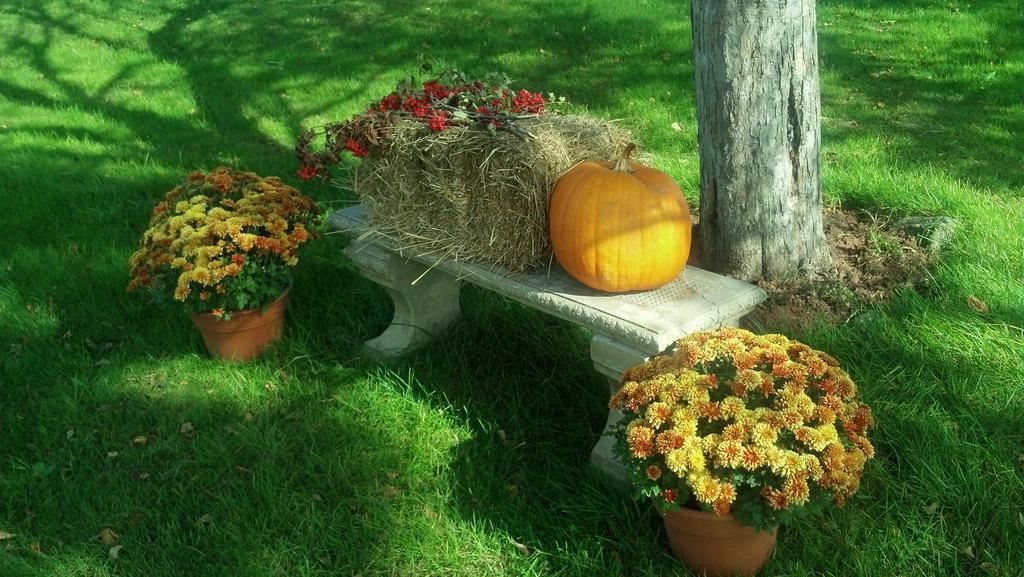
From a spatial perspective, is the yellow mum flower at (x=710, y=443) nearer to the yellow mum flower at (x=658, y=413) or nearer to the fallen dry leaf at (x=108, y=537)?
the yellow mum flower at (x=658, y=413)

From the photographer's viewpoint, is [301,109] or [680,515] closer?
[680,515]

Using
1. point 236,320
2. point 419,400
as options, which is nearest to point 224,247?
point 236,320

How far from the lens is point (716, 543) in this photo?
8.84ft

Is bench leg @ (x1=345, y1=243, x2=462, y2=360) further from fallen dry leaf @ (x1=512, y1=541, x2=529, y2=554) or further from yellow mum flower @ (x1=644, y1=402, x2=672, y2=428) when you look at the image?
yellow mum flower @ (x1=644, y1=402, x2=672, y2=428)

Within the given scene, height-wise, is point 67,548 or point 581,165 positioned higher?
point 581,165

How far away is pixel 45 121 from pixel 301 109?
2.10 metres

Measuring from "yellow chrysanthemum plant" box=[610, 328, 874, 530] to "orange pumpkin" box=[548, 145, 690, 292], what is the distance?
380mm

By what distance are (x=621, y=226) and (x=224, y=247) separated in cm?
194

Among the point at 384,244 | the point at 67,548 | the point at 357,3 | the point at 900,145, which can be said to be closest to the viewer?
the point at 67,548

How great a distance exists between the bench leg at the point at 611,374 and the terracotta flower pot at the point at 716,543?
32 cm

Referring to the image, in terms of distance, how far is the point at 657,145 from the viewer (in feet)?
19.9

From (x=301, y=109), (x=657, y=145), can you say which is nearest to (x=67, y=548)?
(x=657, y=145)

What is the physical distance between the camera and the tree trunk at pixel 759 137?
11.8ft

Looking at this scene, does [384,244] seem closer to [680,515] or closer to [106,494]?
[106,494]
